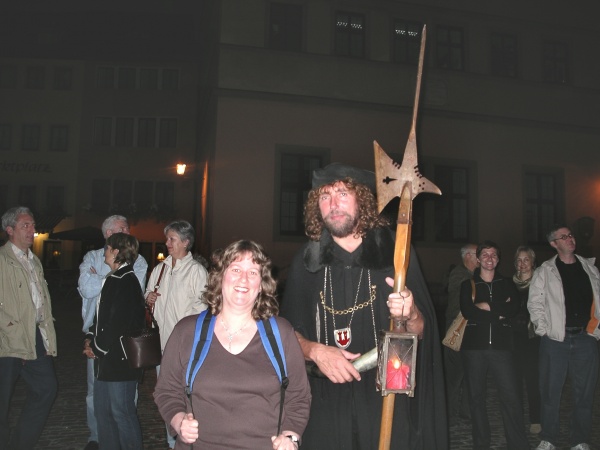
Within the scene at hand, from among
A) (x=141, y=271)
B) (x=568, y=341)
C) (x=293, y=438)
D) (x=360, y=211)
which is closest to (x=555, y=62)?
(x=568, y=341)

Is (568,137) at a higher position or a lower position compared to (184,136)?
lower

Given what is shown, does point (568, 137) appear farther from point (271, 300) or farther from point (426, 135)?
point (271, 300)

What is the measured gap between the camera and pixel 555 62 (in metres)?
15.5

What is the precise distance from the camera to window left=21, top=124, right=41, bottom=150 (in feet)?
Answer: 92.4

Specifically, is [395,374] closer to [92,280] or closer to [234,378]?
[234,378]

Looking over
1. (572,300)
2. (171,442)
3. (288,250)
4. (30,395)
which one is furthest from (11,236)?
(288,250)

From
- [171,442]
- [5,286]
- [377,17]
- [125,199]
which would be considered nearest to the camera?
[5,286]

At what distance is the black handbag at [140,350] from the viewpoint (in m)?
3.85

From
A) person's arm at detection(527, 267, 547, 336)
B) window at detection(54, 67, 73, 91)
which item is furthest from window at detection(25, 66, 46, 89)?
person's arm at detection(527, 267, 547, 336)

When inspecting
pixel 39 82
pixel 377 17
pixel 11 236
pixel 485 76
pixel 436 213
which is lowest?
pixel 11 236

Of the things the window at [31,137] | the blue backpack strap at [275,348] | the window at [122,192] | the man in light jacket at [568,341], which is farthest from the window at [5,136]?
the blue backpack strap at [275,348]

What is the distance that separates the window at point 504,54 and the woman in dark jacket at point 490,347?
37.4 feet

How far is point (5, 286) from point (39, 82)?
91.8ft

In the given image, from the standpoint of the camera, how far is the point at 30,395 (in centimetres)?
438
